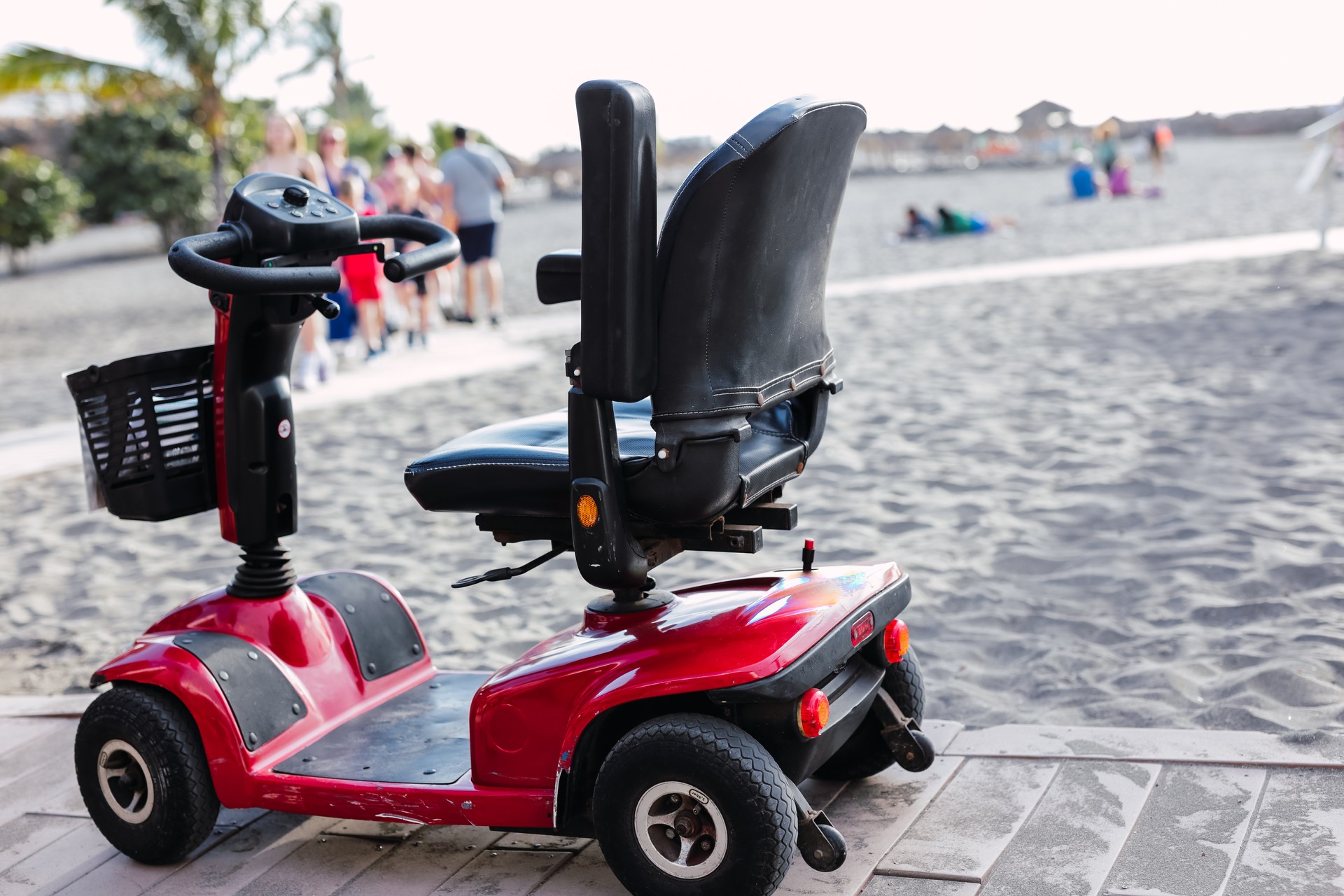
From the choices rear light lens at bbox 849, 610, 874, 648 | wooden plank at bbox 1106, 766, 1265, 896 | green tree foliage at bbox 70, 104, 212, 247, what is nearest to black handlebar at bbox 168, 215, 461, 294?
rear light lens at bbox 849, 610, 874, 648

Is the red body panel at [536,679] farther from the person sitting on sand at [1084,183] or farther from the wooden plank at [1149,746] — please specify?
the person sitting on sand at [1084,183]

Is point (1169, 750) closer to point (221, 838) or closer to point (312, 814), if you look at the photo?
point (312, 814)

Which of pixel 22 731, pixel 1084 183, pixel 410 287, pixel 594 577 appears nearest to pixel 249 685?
pixel 594 577

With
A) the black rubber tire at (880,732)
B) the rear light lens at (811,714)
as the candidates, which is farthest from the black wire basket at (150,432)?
the black rubber tire at (880,732)

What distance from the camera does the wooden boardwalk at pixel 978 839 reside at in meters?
2.25

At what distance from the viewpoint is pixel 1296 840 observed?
229 cm

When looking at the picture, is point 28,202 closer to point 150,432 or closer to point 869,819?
point 150,432

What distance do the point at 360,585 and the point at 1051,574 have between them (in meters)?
2.24

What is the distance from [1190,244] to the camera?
12.8 m

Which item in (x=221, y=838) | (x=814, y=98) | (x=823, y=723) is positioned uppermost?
(x=814, y=98)

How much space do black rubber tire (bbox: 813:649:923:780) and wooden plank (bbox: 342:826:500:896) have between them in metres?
0.75

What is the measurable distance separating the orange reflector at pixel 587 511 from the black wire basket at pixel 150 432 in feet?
3.23

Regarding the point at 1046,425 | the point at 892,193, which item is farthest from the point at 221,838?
the point at 892,193

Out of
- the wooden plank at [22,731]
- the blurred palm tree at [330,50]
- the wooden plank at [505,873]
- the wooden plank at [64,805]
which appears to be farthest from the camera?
the blurred palm tree at [330,50]
